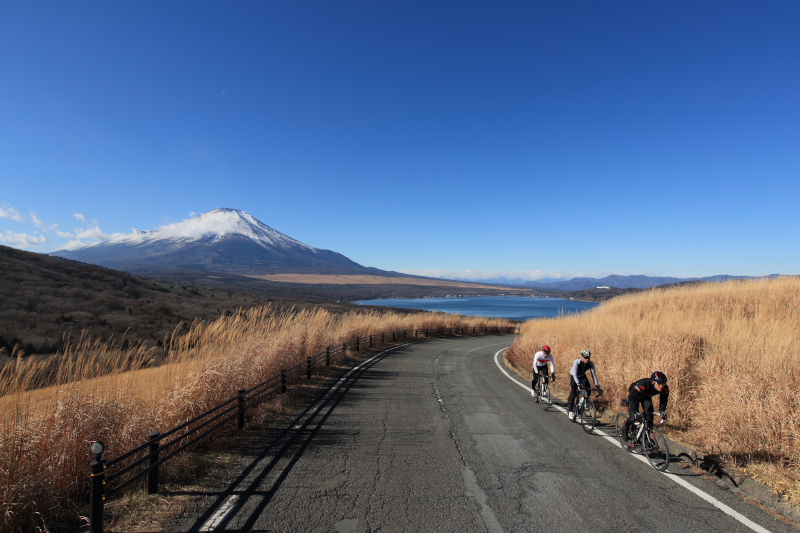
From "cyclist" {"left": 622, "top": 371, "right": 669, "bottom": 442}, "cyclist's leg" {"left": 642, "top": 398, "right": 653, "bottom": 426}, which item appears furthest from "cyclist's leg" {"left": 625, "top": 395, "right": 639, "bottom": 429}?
"cyclist's leg" {"left": 642, "top": 398, "right": 653, "bottom": 426}

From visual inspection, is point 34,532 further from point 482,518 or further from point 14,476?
point 482,518

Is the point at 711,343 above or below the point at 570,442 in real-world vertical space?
above

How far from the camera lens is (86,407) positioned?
185 inches

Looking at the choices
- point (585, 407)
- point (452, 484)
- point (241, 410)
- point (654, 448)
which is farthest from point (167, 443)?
point (585, 407)

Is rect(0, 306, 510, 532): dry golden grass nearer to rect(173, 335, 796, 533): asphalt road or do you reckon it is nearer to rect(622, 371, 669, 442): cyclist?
rect(173, 335, 796, 533): asphalt road

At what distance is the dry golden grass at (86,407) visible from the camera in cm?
376

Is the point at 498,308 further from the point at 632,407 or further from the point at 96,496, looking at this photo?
the point at 96,496

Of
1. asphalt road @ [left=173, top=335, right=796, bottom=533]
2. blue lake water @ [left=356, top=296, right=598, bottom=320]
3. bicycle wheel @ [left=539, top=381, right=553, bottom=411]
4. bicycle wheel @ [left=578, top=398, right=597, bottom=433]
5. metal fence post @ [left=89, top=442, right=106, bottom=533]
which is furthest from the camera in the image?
blue lake water @ [left=356, top=296, right=598, bottom=320]

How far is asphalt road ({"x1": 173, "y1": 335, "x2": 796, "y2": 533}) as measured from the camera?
3939 mm

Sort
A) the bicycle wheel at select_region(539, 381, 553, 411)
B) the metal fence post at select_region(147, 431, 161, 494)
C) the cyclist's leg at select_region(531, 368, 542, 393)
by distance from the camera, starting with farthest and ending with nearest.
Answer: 1. the cyclist's leg at select_region(531, 368, 542, 393)
2. the bicycle wheel at select_region(539, 381, 553, 411)
3. the metal fence post at select_region(147, 431, 161, 494)

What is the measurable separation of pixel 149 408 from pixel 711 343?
1090cm

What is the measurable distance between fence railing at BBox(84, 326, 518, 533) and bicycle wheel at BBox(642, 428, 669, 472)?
6531 mm

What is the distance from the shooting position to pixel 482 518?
401 cm

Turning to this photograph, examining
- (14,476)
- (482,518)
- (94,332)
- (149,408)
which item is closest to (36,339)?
(94,332)
